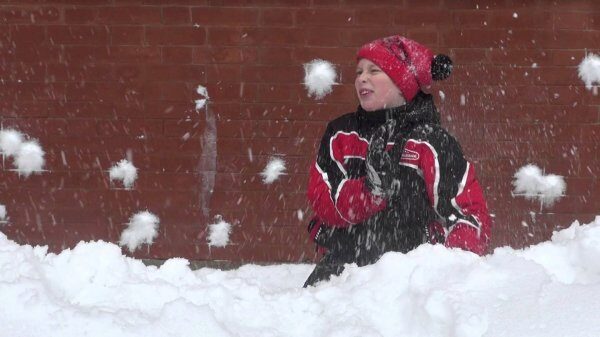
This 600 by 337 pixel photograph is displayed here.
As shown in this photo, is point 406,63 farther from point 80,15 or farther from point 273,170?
point 80,15

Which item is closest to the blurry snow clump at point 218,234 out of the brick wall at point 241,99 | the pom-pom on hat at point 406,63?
the brick wall at point 241,99

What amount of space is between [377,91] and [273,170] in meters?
2.37

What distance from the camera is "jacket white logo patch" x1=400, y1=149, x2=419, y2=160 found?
3047 millimetres

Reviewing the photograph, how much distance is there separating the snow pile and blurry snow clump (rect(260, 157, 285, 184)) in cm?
158

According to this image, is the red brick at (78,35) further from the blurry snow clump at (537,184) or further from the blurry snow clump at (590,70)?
the blurry snow clump at (590,70)

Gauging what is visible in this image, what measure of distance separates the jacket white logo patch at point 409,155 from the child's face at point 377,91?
0.77 feet

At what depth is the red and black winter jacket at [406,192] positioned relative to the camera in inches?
118

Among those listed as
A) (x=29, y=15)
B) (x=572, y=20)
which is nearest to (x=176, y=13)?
(x=29, y=15)

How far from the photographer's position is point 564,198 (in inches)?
219

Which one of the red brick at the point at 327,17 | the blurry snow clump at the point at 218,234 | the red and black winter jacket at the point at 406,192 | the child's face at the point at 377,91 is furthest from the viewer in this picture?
the blurry snow clump at the point at 218,234

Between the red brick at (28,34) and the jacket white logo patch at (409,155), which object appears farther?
the red brick at (28,34)

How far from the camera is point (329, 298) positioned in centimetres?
221

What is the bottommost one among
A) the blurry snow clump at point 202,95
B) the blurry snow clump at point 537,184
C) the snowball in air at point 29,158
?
the blurry snow clump at point 537,184

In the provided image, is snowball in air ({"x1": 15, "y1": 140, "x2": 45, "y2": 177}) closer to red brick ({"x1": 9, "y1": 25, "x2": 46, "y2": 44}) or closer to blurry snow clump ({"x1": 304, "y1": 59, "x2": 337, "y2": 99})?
red brick ({"x1": 9, "y1": 25, "x2": 46, "y2": 44})
